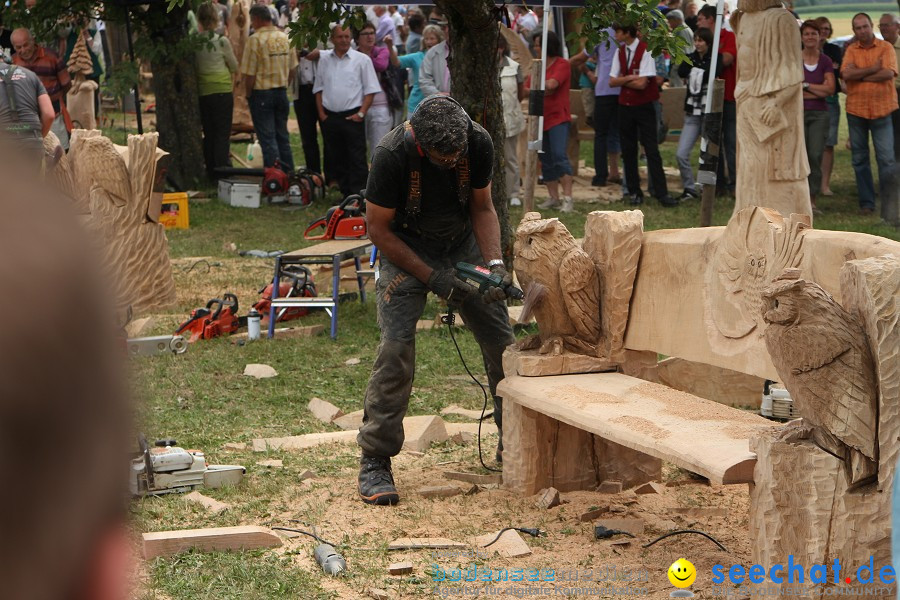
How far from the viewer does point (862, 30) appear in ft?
37.1

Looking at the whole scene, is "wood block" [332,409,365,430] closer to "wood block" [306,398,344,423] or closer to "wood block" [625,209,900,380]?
"wood block" [306,398,344,423]

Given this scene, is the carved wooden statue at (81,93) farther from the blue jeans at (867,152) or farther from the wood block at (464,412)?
the blue jeans at (867,152)

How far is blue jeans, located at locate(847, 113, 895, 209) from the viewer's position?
37.9 ft

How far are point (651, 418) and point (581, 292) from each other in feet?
3.18

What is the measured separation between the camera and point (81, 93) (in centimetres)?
1408

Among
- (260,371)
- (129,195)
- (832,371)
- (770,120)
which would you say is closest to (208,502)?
(260,371)

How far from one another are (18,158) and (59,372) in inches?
4.0

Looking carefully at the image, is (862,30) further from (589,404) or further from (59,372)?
(59,372)

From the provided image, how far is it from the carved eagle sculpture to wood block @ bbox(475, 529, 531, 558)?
1.35m

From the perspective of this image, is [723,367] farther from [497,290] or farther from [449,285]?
[449,285]

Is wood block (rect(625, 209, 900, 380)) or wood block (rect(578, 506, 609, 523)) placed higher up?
wood block (rect(625, 209, 900, 380))

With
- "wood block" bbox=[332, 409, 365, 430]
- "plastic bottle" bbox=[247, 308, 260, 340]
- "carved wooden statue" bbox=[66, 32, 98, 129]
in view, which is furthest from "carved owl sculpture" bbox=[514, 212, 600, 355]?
"carved wooden statue" bbox=[66, 32, 98, 129]

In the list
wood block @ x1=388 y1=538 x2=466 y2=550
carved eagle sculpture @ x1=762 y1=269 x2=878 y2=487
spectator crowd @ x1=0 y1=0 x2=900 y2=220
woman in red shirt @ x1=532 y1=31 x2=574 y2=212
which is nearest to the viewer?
carved eagle sculpture @ x1=762 y1=269 x2=878 y2=487

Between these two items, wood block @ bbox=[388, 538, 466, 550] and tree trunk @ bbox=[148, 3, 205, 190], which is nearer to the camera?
wood block @ bbox=[388, 538, 466, 550]
